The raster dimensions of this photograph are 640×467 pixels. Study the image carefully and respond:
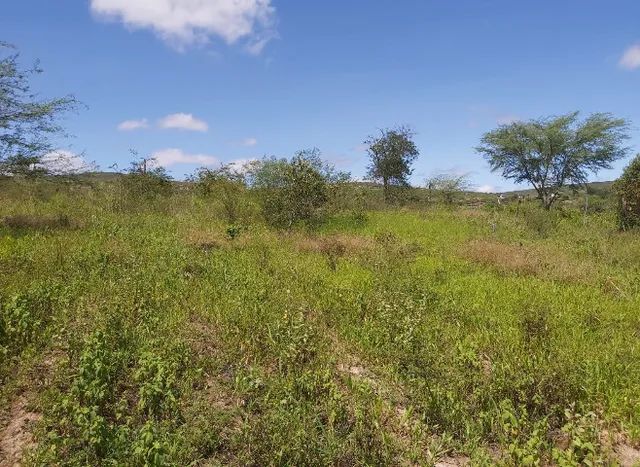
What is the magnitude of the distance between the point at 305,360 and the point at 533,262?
817 cm

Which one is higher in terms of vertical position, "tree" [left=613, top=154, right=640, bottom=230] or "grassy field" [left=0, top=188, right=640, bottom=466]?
"tree" [left=613, top=154, right=640, bottom=230]

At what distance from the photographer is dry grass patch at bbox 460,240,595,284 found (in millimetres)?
10602

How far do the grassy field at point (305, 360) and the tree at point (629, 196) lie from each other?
1002 centimetres

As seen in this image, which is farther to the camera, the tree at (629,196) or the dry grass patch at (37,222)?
the tree at (629,196)

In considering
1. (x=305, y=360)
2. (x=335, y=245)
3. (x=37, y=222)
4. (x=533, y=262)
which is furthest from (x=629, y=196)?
(x=37, y=222)

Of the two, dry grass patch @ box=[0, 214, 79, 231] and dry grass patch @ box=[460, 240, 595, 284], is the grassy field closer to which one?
dry grass patch @ box=[460, 240, 595, 284]

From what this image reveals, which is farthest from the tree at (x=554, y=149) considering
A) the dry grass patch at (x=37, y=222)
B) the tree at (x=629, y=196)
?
the dry grass patch at (x=37, y=222)

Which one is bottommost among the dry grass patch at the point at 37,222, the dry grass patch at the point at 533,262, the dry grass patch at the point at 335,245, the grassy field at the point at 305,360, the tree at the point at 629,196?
the grassy field at the point at 305,360

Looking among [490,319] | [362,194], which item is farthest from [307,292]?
[362,194]

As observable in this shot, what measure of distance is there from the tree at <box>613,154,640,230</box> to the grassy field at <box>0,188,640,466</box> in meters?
10.0

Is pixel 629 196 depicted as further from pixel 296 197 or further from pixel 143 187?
pixel 143 187

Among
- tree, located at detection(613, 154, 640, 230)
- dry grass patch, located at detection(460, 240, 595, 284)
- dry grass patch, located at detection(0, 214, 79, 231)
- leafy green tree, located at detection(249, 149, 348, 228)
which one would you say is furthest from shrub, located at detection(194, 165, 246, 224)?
tree, located at detection(613, 154, 640, 230)

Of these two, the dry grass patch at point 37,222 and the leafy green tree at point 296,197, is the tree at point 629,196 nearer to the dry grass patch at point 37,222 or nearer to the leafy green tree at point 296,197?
the leafy green tree at point 296,197

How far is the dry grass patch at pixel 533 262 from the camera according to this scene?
10.6 meters
